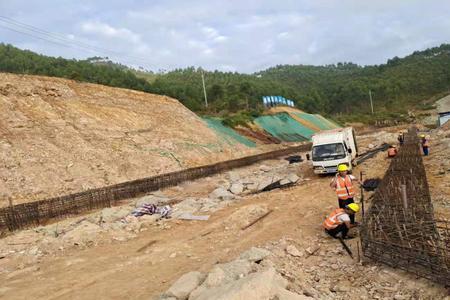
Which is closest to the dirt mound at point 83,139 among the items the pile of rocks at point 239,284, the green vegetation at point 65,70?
the pile of rocks at point 239,284

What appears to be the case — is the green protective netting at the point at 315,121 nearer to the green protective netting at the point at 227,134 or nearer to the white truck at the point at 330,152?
the green protective netting at the point at 227,134

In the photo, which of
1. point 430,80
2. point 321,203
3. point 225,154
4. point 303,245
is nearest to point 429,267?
point 303,245

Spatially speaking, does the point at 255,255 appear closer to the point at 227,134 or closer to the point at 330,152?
the point at 330,152

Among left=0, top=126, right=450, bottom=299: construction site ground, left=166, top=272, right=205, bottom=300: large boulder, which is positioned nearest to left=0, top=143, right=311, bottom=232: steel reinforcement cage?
left=0, top=126, right=450, bottom=299: construction site ground

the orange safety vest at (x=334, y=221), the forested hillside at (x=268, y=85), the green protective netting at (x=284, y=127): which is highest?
the forested hillside at (x=268, y=85)

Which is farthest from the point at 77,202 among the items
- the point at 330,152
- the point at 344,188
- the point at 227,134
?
the point at 227,134

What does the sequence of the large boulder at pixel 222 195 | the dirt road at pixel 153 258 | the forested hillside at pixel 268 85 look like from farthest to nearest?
the forested hillside at pixel 268 85 → the large boulder at pixel 222 195 → the dirt road at pixel 153 258

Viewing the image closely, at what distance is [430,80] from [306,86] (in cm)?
4273

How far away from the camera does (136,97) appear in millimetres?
34812

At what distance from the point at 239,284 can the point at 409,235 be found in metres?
4.84

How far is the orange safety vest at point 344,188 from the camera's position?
1028 centimetres

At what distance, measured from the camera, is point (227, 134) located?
3962 cm

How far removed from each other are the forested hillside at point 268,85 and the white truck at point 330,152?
28.5 meters

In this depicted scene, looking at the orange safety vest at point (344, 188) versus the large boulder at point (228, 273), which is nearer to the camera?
the large boulder at point (228, 273)
